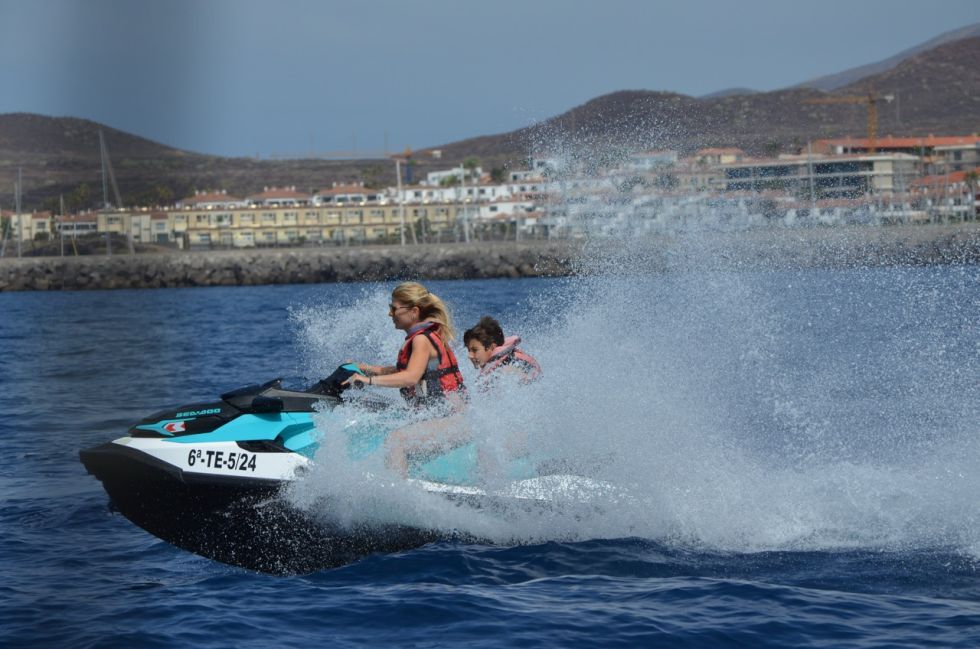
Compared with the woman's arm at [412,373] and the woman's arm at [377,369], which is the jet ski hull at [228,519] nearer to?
the woman's arm at [412,373]

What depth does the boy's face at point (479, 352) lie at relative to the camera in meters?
8.60

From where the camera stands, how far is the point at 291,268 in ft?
235

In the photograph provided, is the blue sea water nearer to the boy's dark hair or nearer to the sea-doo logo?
the boy's dark hair

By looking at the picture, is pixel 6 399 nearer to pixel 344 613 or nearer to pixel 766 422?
pixel 766 422

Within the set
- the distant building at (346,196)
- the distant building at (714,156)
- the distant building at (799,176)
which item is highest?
the distant building at (346,196)

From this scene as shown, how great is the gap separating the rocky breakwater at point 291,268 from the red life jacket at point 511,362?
2256 inches

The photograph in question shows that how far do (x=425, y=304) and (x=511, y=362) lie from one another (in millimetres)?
922

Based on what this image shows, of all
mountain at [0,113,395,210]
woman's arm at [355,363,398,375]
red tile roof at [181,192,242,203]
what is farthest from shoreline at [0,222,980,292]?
red tile roof at [181,192,242,203]

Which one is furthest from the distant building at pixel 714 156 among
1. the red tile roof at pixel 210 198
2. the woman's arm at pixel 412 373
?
the red tile roof at pixel 210 198

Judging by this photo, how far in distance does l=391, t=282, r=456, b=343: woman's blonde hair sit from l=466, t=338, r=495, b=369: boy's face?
51cm

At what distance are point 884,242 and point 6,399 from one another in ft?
162

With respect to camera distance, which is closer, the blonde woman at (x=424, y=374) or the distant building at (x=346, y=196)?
the blonde woman at (x=424, y=374)

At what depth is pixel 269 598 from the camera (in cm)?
742

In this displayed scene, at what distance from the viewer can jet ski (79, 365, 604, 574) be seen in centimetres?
778
